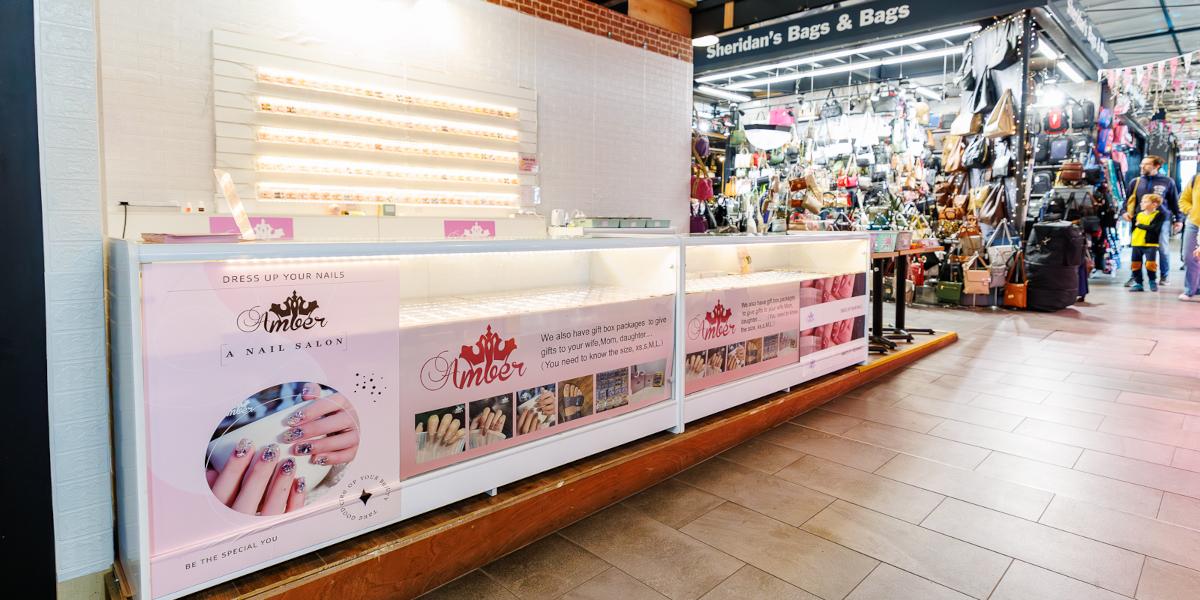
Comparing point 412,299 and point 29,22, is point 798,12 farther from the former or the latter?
point 29,22

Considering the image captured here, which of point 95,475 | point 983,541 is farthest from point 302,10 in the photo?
point 983,541

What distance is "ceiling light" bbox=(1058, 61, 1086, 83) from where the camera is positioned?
11018 mm

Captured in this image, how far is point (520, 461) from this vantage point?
8.16 ft

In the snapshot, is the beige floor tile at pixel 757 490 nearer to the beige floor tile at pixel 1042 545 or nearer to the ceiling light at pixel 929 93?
the beige floor tile at pixel 1042 545

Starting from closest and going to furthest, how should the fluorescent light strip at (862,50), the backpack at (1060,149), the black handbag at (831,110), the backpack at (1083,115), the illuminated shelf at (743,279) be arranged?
the illuminated shelf at (743,279) → the fluorescent light strip at (862,50) → the black handbag at (831,110) → the backpack at (1083,115) → the backpack at (1060,149)

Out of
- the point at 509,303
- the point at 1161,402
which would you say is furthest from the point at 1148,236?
the point at 509,303

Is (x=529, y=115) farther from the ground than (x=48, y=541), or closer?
farther from the ground

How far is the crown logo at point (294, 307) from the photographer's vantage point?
1830 mm

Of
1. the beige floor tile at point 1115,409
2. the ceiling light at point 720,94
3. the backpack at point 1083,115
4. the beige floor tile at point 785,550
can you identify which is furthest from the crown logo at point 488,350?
the backpack at point 1083,115

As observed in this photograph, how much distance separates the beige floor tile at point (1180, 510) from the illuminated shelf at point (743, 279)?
6.53 ft

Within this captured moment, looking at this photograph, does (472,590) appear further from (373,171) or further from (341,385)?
(373,171)

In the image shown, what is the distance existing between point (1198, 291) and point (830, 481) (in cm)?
1038

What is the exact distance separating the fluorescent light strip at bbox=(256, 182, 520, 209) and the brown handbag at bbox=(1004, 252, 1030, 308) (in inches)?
272

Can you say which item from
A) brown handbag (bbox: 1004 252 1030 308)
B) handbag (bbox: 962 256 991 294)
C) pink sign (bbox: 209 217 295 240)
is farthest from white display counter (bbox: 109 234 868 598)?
brown handbag (bbox: 1004 252 1030 308)
